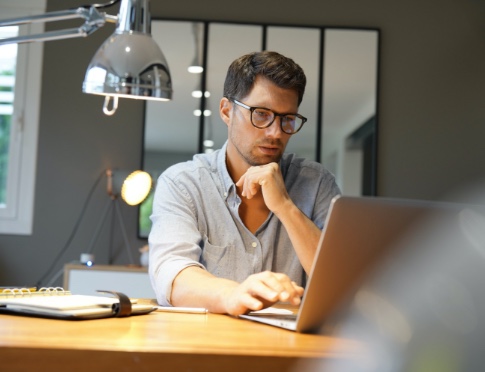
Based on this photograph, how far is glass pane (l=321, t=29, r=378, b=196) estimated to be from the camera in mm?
4828

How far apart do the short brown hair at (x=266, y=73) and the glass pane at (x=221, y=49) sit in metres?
2.55

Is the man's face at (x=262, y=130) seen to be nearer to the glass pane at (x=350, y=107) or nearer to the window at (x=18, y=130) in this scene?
the glass pane at (x=350, y=107)

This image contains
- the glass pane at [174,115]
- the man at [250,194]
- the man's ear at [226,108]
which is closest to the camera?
the man at [250,194]

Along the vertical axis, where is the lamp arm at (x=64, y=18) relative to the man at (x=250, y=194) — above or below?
above

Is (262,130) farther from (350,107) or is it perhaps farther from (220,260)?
(350,107)

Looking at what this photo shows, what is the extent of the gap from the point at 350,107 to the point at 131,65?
340 cm

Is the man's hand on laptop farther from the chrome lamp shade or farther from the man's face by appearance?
the man's face

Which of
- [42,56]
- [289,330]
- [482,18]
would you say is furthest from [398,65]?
[289,330]

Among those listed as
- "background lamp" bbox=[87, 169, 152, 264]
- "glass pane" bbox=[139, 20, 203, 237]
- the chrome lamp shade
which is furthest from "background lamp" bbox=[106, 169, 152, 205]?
the chrome lamp shade

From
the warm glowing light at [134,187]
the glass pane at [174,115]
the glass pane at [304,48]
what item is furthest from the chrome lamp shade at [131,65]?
the glass pane at [304,48]

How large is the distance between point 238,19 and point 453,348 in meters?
3.96

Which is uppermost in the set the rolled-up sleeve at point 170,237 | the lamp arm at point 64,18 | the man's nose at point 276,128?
the lamp arm at point 64,18

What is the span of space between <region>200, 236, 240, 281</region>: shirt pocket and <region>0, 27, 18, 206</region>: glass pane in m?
3.00

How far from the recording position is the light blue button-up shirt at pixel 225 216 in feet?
6.84
